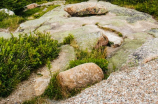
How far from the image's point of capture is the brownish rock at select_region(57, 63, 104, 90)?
6.18 m

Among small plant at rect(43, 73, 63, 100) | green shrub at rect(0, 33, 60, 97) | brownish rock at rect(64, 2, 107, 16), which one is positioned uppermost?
green shrub at rect(0, 33, 60, 97)

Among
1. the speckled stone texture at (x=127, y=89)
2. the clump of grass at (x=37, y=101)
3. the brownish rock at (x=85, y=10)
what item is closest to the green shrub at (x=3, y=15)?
the brownish rock at (x=85, y=10)

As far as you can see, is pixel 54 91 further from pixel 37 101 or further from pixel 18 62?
pixel 18 62

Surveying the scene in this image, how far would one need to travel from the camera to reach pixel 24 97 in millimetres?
6301

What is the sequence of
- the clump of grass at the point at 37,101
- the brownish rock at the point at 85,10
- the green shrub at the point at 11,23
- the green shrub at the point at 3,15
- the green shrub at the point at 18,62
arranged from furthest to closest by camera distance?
the green shrub at the point at 3,15
the brownish rock at the point at 85,10
the green shrub at the point at 11,23
the green shrub at the point at 18,62
the clump of grass at the point at 37,101

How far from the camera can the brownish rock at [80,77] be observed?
618 centimetres

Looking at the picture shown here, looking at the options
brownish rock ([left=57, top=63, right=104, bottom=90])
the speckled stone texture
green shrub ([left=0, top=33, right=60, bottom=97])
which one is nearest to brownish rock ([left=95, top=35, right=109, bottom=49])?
green shrub ([left=0, top=33, right=60, bottom=97])

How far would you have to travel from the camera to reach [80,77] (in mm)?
6316

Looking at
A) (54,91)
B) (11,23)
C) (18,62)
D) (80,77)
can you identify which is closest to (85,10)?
(11,23)

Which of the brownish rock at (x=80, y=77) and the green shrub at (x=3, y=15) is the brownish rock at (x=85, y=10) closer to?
the green shrub at (x=3, y=15)

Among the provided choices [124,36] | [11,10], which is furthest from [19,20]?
[124,36]

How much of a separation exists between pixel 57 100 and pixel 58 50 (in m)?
3.60

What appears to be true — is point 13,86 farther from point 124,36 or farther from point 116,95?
point 124,36

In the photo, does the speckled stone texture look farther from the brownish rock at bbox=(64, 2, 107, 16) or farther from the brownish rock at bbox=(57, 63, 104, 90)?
the brownish rock at bbox=(64, 2, 107, 16)
